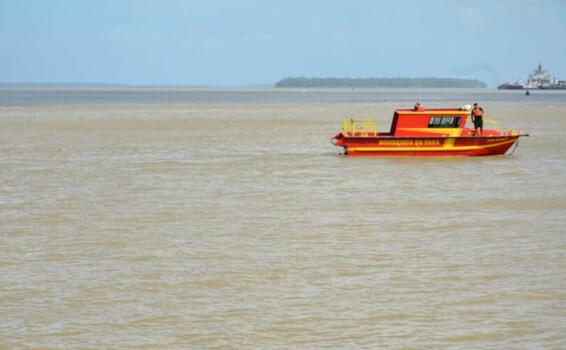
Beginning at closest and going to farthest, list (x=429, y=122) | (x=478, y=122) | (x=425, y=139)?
(x=425, y=139), (x=429, y=122), (x=478, y=122)

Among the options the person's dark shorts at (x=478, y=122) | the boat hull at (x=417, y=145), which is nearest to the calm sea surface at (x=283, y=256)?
the boat hull at (x=417, y=145)

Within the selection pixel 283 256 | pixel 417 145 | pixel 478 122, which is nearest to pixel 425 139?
pixel 417 145

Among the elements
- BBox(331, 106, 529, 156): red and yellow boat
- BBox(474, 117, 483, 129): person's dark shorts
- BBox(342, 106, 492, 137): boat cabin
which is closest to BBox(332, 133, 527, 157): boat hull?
BBox(331, 106, 529, 156): red and yellow boat

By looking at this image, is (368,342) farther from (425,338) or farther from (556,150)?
(556,150)

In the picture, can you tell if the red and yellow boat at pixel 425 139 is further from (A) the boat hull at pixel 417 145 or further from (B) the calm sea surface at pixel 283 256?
(B) the calm sea surface at pixel 283 256

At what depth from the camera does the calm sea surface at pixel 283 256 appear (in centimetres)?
1166

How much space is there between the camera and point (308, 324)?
11.8 metres

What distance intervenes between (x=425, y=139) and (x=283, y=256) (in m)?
18.5

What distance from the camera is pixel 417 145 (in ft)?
110

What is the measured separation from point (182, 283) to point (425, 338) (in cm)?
396

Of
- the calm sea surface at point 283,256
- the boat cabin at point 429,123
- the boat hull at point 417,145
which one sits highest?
the boat cabin at point 429,123

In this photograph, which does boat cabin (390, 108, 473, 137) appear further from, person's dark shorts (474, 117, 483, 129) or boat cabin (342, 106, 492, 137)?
person's dark shorts (474, 117, 483, 129)

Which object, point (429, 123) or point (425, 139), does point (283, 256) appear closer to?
point (425, 139)

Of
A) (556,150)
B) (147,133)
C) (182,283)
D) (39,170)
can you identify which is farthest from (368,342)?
(147,133)
